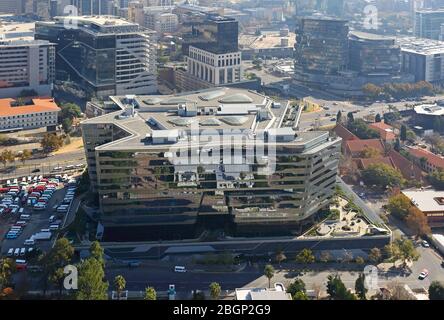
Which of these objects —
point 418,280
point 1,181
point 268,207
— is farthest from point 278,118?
point 1,181

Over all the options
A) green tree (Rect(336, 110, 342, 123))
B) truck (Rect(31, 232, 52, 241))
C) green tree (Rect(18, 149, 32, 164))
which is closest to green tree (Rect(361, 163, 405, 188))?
green tree (Rect(336, 110, 342, 123))

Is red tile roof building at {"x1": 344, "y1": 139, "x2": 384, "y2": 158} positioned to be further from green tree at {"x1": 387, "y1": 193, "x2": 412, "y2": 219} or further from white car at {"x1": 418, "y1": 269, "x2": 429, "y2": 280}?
white car at {"x1": 418, "y1": 269, "x2": 429, "y2": 280}

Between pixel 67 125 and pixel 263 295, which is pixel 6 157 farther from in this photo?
pixel 263 295

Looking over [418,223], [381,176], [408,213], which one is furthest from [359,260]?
[381,176]

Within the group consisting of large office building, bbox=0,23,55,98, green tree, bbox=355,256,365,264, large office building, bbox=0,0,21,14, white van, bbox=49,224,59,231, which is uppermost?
large office building, bbox=0,0,21,14

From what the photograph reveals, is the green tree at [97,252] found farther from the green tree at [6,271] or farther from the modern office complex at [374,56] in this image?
the modern office complex at [374,56]

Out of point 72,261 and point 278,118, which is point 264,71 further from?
point 72,261

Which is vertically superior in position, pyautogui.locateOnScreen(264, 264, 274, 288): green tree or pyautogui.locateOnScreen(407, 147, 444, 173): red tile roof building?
pyautogui.locateOnScreen(407, 147, 444, 173): red tile roof building
